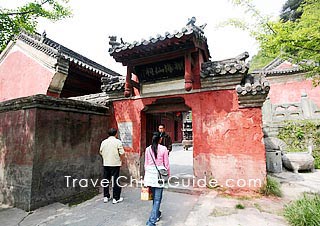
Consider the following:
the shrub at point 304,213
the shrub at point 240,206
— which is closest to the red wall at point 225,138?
the shrub at point 240,206

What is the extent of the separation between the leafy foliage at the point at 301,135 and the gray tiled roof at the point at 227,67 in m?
6.67

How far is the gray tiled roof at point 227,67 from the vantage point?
5.19m

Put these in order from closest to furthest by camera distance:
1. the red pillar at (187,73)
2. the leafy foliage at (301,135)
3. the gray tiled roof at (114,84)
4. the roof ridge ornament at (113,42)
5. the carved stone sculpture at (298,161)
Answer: the red pillar at (187,73), the roof ridge ornament at (113,42), the gray tiled roof at (114,84), the carved stone sculpture at (298,161), the leafy foliage at (301,135)

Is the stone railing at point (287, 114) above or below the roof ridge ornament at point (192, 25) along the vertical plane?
below

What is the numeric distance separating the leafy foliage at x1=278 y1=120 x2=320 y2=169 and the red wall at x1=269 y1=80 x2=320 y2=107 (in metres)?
6.82

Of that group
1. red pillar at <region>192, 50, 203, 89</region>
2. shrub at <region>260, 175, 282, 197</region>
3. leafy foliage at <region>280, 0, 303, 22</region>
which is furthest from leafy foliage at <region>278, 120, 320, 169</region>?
leafy foliage at <region>280, 0, 303, 22</region>

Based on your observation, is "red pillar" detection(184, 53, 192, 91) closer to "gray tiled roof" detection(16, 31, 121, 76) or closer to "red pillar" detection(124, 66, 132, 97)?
"red pillar" detection(124, 66, 132, 97)

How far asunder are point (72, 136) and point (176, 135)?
20.9 m

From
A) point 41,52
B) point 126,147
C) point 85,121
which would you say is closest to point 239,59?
point 126,147

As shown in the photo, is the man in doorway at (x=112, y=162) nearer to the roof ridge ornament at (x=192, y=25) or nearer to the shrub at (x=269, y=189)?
the roof ridge ornament at (x=192, y=25)

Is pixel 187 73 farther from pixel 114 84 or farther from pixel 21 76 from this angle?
pixel 21 76

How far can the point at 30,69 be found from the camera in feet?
27.6

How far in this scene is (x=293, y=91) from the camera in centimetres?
1562

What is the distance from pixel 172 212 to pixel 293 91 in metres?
16.0
